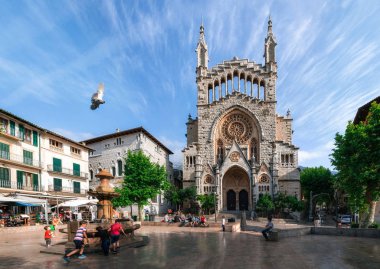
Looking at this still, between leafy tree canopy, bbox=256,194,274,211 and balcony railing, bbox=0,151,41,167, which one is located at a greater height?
balcony railing, bbox=0,151,41,167

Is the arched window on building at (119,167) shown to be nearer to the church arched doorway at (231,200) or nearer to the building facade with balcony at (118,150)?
the building facade with balcony at (118,150)

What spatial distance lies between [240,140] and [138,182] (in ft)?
73.2

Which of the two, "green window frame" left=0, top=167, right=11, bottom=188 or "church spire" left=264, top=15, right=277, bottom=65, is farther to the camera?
"church spire" left=264, top=15, right=277, bottom=65

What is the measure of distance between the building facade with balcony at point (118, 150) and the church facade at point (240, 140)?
6535mm

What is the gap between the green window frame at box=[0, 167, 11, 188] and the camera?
3225cm

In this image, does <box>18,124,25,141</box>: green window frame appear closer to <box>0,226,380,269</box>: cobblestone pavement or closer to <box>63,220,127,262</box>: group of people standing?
<box>0,226,380,269</box>: cobblestone pavement

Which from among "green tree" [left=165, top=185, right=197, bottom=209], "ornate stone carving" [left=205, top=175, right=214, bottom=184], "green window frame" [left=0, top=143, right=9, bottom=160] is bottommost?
"green tree" [left=165, top=185, right=197, bottom=209]

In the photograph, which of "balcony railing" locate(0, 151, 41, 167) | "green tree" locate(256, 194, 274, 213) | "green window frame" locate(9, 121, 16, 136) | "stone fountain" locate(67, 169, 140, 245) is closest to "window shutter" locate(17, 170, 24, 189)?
"balcony railing" locate(0, 151, 41, 167)

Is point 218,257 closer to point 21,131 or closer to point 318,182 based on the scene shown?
point 21,131

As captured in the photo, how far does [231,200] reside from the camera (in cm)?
5531

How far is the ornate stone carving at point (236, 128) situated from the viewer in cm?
5597

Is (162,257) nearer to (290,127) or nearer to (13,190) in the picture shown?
(13,190)

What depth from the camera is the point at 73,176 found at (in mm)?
44594

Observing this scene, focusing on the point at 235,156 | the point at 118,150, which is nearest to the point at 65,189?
the point at 118,150
